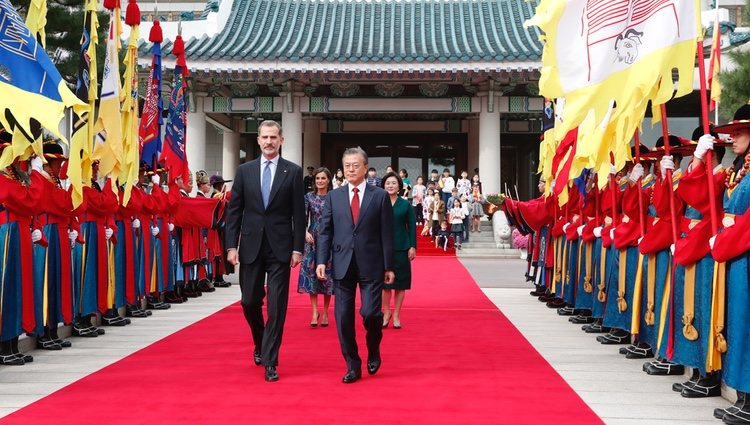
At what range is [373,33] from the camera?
19250 millimetres

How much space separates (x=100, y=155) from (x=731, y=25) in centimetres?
1402

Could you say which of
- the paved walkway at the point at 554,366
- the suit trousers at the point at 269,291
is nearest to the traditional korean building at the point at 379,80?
the paved walkway at the point at 554,366

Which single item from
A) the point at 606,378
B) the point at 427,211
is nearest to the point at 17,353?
the point at 606,378

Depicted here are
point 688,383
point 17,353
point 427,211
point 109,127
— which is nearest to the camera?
point 688,383

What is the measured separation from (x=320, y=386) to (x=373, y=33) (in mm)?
15831

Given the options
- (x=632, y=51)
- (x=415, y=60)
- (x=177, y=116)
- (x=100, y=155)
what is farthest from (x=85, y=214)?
(x=415, y=60)

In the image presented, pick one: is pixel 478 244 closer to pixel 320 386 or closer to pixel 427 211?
pixel 427 211

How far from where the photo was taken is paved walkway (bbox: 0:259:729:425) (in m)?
4.07

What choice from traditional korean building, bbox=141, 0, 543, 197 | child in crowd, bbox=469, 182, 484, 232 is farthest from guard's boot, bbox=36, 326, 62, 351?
child in crowd, bbox=469, 182, 484, 232

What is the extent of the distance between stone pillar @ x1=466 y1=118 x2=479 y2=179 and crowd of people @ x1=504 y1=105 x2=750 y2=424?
1301 centimetres

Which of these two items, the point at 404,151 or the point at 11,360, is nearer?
the point at 11,360

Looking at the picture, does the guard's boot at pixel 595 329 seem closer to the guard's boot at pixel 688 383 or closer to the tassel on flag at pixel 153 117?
the guard's boot at pixel 688 383

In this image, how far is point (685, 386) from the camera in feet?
14.5

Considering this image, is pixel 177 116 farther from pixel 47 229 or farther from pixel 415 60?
pixel 415 60
